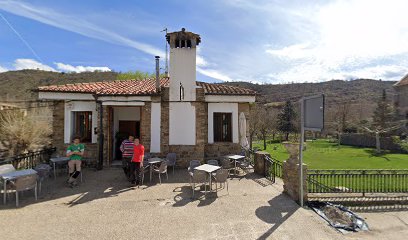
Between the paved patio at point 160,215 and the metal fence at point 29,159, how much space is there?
217 cm

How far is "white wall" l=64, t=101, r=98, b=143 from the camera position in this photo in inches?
467

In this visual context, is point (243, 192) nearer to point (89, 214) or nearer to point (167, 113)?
point (89, 214)

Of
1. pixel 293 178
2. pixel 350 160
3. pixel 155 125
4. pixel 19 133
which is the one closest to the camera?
pixel 293 178

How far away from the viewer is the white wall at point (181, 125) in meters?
11.6

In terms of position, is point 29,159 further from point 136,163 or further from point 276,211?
point 276,211

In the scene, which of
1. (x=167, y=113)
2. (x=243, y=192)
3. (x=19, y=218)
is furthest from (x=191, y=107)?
(x=19, y=218)

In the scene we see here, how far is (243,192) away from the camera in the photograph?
26.2ft

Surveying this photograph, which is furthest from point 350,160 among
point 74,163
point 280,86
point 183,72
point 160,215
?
point 280,86

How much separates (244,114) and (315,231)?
7646 mm

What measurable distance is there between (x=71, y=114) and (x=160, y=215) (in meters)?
8.30

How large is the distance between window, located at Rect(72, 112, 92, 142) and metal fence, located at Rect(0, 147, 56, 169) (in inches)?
57.5

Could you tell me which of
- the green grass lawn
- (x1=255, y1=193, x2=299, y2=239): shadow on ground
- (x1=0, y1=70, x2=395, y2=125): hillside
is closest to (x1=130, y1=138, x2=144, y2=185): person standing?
(x1=255, y1=193, x2=299, y2=239): shadow on ground

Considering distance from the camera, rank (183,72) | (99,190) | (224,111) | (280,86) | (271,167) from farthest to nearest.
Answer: (280,86) → (224,111) → (183,72) → (271,167) → (99,190)

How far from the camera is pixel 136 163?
8.58 m
